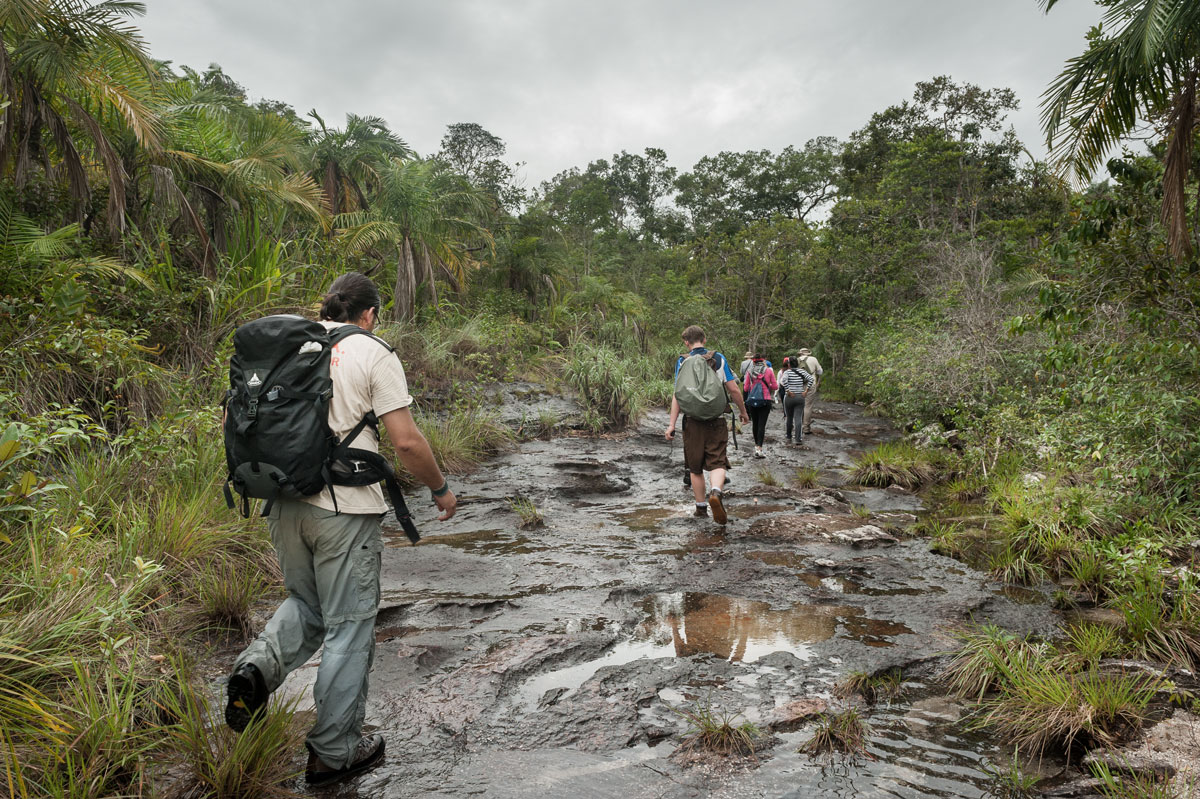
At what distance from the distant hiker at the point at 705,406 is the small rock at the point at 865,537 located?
1.22 m

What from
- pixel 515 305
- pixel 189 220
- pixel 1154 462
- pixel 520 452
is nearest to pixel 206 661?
pixel 1154 462

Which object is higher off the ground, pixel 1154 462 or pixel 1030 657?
pixel 1154 462

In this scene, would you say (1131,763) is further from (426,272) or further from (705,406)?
(426,272)

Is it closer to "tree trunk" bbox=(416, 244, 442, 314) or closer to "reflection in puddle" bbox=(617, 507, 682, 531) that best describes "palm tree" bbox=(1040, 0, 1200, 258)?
"reflection in puddle" bbox=(617, 507, 682, 531)

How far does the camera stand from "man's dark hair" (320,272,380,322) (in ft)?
10.1

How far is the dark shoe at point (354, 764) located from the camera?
2697mm

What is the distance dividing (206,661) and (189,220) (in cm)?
725

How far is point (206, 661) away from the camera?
12.2 ft

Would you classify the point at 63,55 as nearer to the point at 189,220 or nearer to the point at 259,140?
the point at 189,220

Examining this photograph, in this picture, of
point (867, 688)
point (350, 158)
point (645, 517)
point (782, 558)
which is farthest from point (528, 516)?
point (350, 158)

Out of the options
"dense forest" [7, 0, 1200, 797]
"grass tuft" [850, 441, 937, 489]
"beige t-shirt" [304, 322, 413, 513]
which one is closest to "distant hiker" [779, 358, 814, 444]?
"dense forest" [7, 0, 1200, 797]

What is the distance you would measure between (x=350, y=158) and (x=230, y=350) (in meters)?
12.4

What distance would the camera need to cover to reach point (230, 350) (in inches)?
296

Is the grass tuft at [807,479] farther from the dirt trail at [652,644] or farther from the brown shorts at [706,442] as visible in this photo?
the brown shorts at [706,442]
